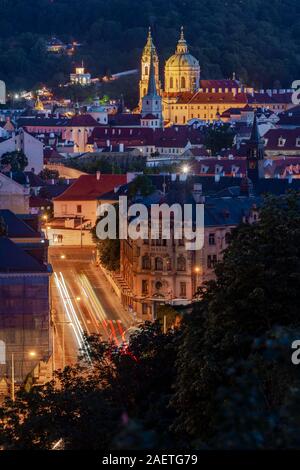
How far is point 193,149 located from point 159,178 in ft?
84.1

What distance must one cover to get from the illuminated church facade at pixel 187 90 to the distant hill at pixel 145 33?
23.8 feet

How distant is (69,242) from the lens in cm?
4284

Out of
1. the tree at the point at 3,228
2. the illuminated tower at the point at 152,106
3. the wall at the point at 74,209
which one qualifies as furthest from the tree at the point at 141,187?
the illuminated tower at the point at 152,106

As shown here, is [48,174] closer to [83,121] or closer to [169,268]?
[83,121]

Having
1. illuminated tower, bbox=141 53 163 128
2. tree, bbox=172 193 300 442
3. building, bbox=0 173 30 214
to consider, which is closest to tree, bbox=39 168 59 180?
building, bbox=0 173 30 214

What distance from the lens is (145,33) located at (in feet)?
412

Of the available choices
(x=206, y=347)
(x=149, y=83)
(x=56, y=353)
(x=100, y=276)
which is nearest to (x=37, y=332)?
(x=56, y=353)

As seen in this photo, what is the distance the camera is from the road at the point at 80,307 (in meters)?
26.2

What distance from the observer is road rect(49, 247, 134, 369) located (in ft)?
85.8

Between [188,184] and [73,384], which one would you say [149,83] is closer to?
[188,184]

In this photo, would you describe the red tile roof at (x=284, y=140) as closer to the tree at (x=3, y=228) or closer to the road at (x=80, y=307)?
the road at (x=80, y=307)

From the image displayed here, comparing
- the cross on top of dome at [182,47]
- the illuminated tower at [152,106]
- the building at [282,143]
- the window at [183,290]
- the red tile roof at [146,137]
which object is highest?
the cross on top of dome at [182,47]

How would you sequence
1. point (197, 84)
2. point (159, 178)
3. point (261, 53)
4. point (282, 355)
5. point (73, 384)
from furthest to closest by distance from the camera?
point (261, 53)
point (197, 84)
point (159, 178)
point (73, 384)
point (282, 355)

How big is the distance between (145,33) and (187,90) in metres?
18.5
